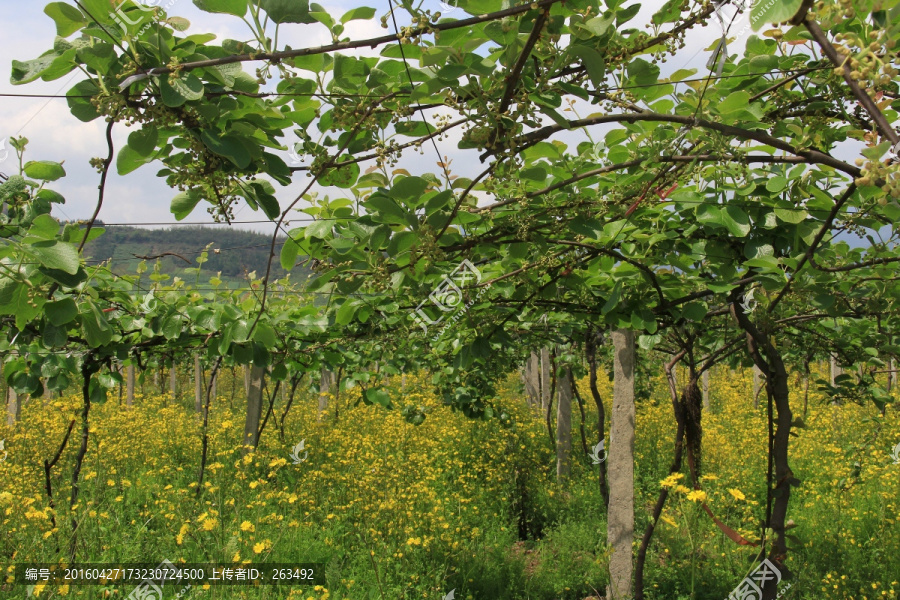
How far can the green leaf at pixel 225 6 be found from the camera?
0.97 m

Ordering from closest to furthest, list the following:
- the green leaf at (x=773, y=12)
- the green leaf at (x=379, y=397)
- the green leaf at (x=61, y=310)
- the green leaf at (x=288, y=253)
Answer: the green leaf at (x=773, y=12), the green leaf at (x=61, y=310), the green leaf at (x=288, y=253), the green leaf at (x=379, y=397)

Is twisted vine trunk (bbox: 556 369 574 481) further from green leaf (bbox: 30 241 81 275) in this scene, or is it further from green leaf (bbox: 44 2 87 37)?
green leaf (bbox: 44 2 87 37)

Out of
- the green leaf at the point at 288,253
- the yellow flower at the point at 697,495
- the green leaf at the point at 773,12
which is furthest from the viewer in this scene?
the yellow flower at the point at 697,495

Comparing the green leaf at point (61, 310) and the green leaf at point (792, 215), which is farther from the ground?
the green leaf at point (792, 215)

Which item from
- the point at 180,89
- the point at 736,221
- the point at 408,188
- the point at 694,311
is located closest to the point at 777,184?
the point at 736,221

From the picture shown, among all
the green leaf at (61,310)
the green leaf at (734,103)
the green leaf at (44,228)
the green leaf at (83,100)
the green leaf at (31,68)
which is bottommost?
the green leaf at (61,310)

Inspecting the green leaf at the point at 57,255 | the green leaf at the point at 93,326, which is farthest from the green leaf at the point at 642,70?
the green leaf at the point at 93,326

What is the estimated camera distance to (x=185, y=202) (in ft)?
4.51

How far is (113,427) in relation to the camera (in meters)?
7.45

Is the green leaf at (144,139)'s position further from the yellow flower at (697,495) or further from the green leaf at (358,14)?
the yellow flower at (697,495)

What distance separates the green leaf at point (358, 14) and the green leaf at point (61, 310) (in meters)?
1.04

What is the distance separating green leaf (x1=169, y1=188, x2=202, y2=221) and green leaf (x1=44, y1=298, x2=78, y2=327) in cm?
37

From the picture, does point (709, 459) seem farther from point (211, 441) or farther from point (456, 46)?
point (456, 46)

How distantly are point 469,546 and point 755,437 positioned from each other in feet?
16.3
